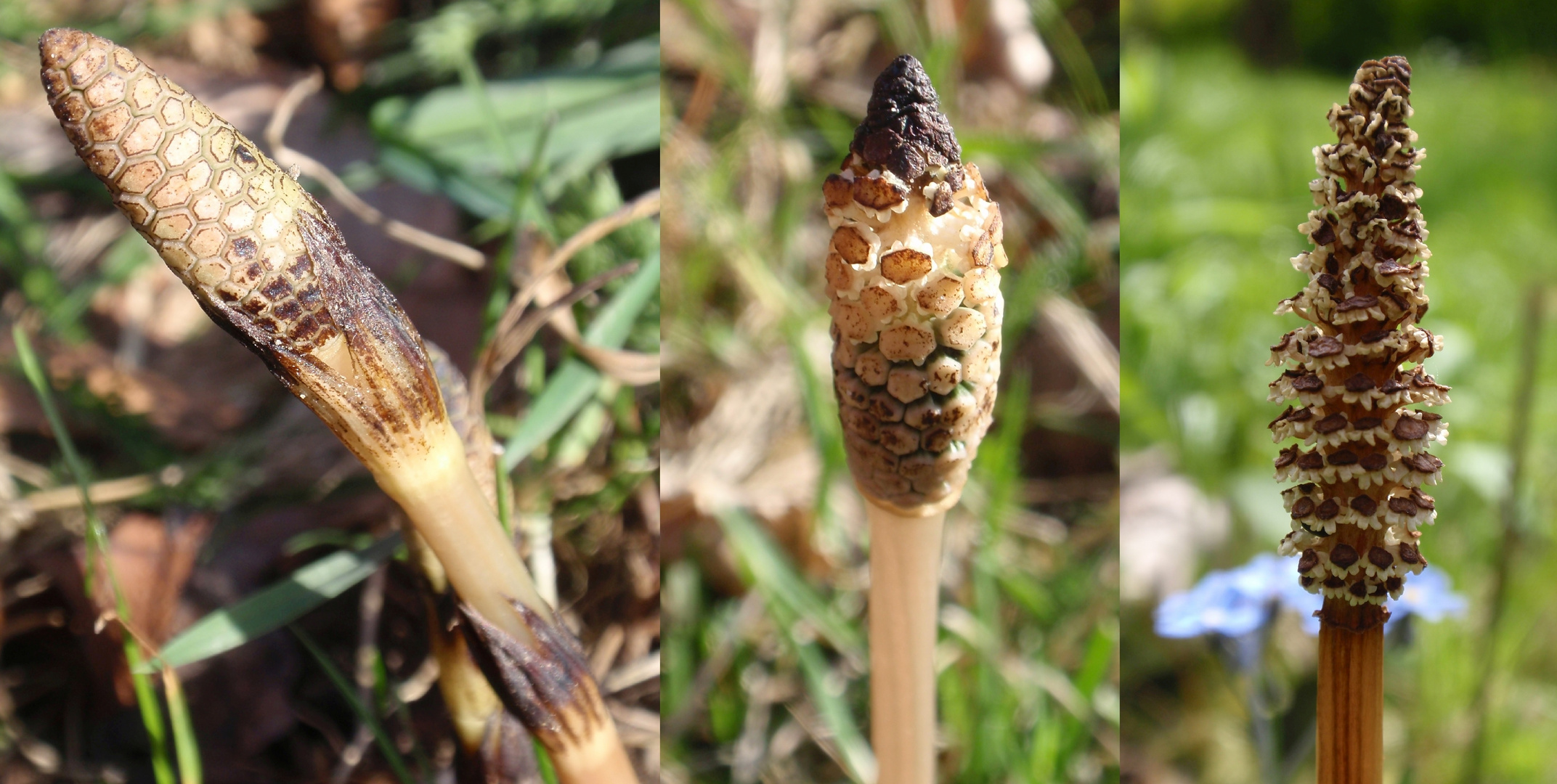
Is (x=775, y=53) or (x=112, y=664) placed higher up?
(x=775, y=53)

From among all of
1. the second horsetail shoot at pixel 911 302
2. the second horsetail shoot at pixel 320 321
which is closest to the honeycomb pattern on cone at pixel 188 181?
the second horsetail shoot at pixel 320 321

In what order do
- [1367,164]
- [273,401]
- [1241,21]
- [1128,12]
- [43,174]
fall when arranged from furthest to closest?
[1241,21], [1128,12], [43,174], [273,401], [1367,164]

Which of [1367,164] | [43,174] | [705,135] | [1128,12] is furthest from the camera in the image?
[1128,12]

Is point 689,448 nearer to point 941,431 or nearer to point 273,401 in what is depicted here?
point 273,401

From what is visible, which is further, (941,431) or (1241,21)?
(1241,21)

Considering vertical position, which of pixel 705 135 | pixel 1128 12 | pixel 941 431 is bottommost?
pixel 941 431

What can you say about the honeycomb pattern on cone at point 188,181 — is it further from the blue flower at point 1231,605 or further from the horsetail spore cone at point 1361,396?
the blue flower at point 1231,605

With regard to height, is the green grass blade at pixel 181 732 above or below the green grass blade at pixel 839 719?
above

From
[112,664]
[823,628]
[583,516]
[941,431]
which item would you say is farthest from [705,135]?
[941,431]

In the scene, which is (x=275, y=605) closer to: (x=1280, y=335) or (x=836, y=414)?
(x=836, y=414)
